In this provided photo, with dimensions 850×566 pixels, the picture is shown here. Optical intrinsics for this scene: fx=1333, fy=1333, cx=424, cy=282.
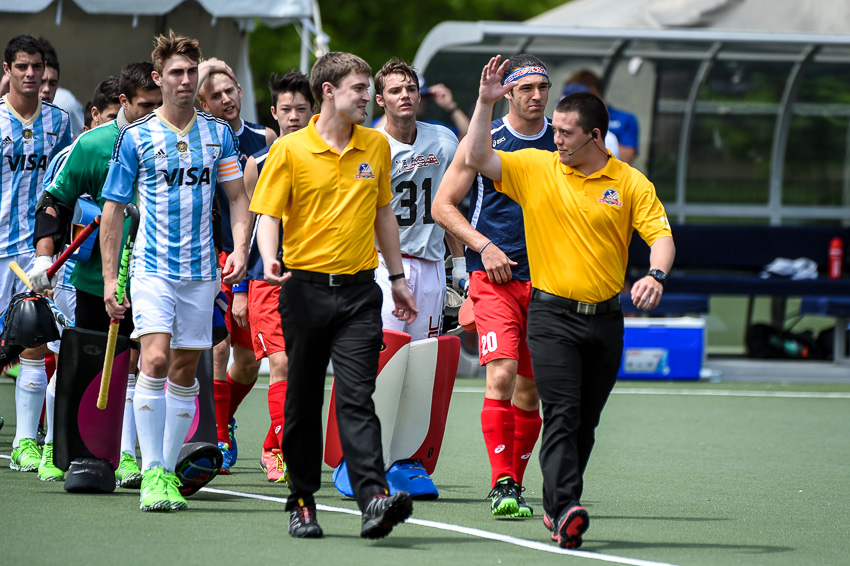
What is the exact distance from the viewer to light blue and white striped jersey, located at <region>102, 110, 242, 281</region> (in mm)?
6168

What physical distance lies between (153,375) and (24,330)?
1.12 meters

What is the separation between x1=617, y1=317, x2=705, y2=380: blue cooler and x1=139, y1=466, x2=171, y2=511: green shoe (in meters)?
6.97

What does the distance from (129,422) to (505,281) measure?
2.07m

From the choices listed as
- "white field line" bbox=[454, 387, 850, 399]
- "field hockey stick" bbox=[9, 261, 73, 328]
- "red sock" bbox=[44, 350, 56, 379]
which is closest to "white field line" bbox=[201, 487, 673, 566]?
"field hockey stick" bbox=[9, 261, 73, 328]

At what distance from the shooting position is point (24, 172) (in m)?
7.80

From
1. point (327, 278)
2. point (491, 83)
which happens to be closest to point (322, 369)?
point (327, 278)

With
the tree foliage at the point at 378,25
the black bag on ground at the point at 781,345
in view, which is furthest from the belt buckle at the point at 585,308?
the tree foliage at the point at 378,25

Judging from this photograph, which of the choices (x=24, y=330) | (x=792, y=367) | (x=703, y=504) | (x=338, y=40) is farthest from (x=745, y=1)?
(x=338, y=40)

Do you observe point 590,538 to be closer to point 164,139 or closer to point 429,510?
point 429,510

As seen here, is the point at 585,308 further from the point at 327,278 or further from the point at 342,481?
the point at 342,481

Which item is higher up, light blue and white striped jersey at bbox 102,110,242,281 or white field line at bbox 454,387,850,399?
light blue and white striped jersey at bbox 102,110,242,281

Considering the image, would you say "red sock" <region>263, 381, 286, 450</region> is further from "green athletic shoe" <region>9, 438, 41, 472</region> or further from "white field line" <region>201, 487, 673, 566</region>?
"green athletic shoe" <region>9, 438, 41, 472</region>

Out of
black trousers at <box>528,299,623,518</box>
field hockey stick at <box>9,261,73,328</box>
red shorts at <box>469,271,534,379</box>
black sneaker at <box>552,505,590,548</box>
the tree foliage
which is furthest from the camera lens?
the tree foliage

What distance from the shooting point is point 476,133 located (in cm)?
575
